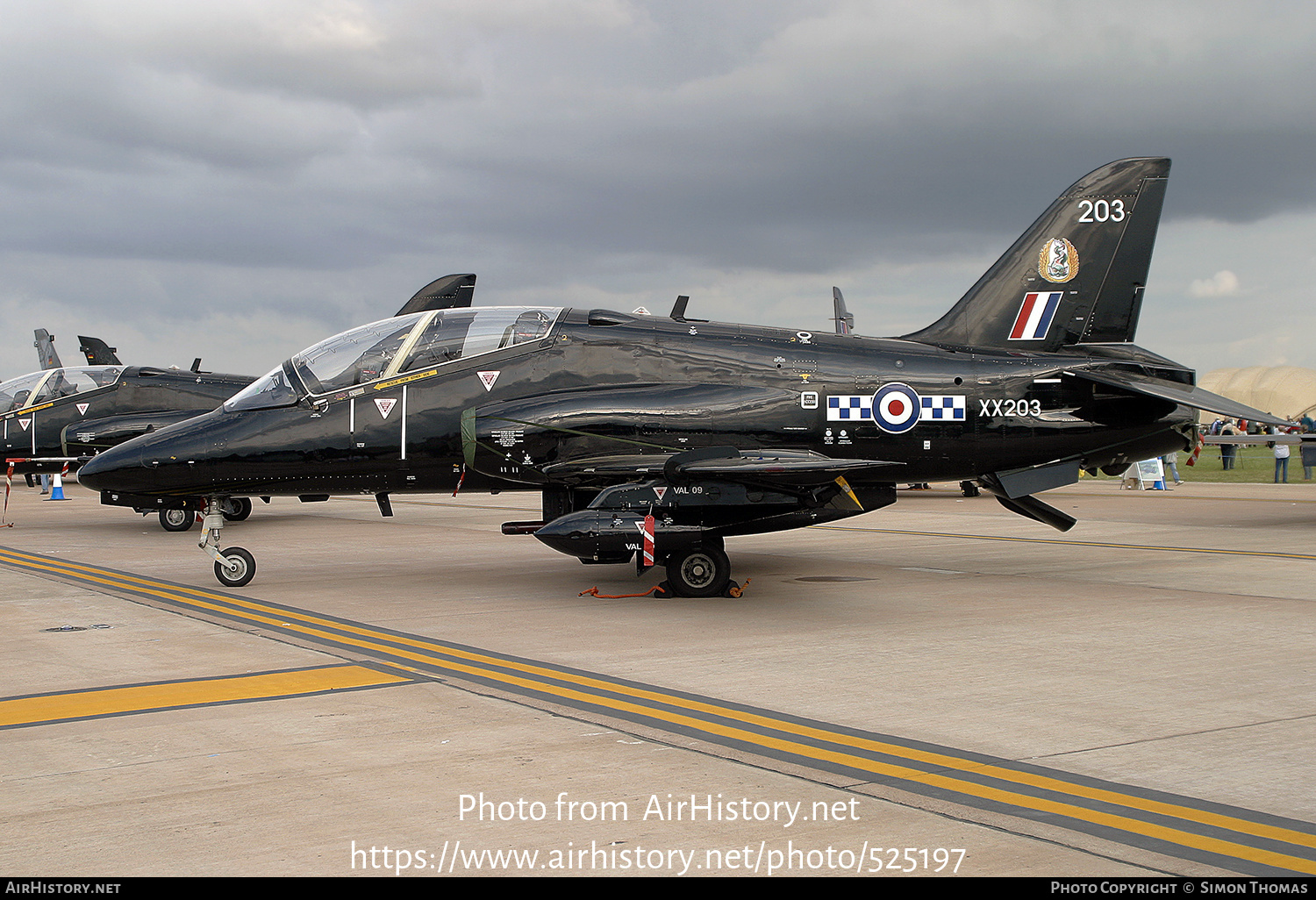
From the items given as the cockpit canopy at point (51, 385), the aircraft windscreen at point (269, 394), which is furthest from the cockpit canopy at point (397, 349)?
the cockpit canopy at point (51, 385)

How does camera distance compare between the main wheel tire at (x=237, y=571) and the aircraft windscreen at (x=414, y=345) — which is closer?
the aircraft windscreen at (x=414, y=345)

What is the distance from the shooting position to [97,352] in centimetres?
3225

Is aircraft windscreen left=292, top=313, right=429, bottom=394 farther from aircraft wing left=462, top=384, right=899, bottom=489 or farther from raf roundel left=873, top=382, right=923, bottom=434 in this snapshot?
raf roundel left=873, top=382, right=923, bottom=434

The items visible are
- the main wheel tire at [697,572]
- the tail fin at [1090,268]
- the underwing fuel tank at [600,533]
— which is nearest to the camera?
the underwing fuel tank at [600,533]

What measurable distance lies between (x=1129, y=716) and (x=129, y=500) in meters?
14.2

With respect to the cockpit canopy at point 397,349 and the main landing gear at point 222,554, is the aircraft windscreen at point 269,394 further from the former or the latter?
the main landing gear at point 222,554

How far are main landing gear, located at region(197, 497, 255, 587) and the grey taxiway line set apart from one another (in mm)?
253

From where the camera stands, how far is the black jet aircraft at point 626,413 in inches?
464

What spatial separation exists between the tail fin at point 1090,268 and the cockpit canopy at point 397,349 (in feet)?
17.8

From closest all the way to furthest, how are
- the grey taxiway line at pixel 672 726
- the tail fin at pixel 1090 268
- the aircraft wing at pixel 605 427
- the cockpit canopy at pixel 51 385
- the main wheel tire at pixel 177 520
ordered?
Answer: the grey taxiway line at pixel 672 726
the aircraft wing at pixel 605 427
the tail fin at pixel 1090 268
the main wheel tire at pixel 177 520
the cockpit canopy at pixel 51 385

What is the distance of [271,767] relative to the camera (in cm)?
545

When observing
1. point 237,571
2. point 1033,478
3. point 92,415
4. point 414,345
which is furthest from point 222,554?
point 92,415

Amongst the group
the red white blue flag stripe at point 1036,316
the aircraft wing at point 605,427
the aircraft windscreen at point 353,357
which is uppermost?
the red white blue flag stripe at point 1036,316
